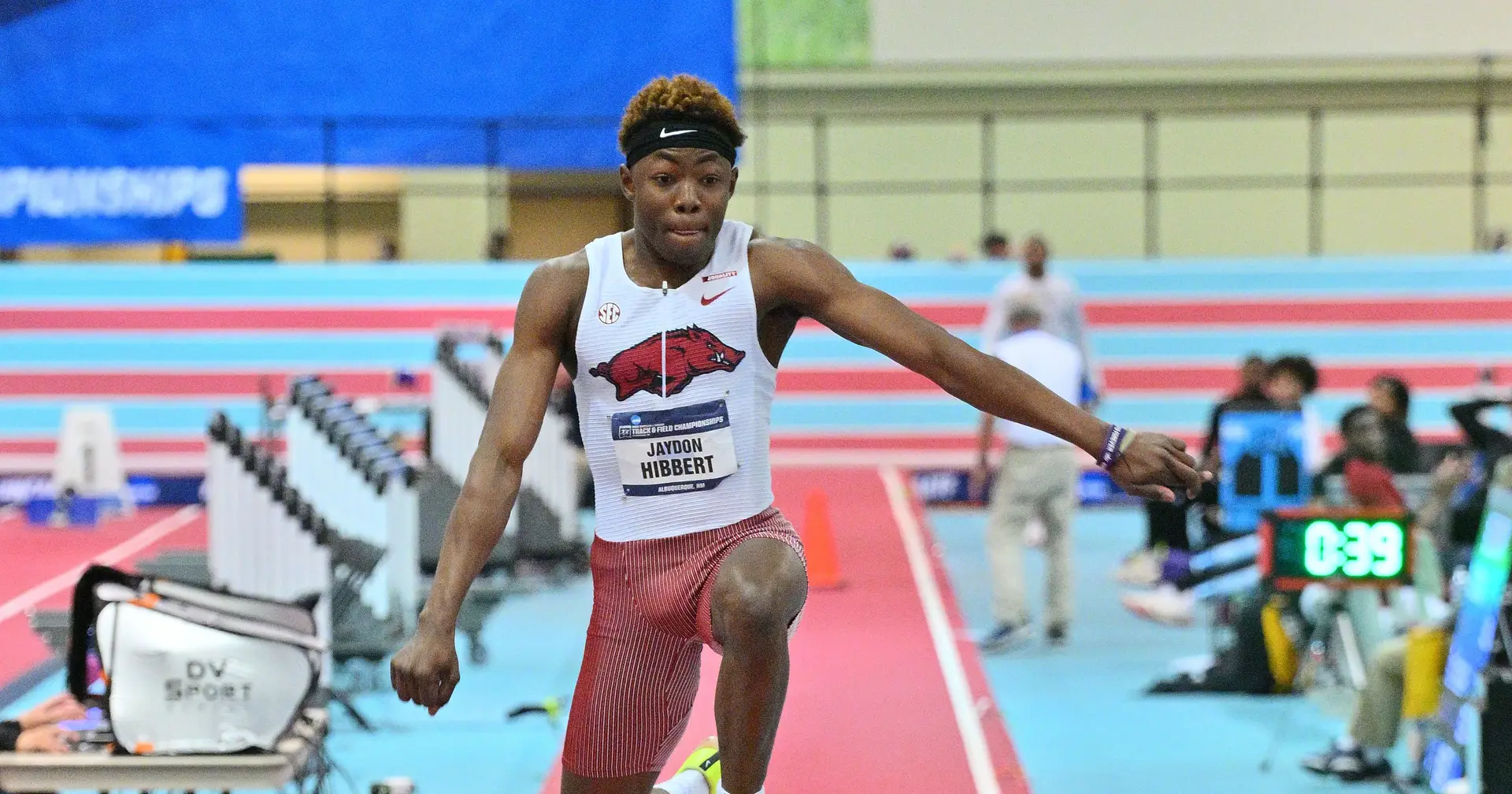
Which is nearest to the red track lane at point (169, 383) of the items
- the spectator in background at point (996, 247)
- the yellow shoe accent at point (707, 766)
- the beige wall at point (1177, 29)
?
the spectator in background at point (996, 247)

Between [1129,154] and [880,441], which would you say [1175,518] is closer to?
[880,441]

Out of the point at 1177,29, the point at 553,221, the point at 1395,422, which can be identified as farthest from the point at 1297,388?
the point at 553,221

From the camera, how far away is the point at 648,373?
356 centimetres

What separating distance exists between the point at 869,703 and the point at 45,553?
6914 mm

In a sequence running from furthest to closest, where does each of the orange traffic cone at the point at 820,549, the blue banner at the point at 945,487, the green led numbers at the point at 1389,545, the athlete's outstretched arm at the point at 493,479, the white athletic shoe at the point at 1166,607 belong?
1. the blue banner at the point at 945,487
2. the orange traffic cone at the point at 820,549
3. the white athletic shoe at the point at 1166,607
4. the green led numbers at the point at 1389,545
5. the athlete's outstretched arm at the point at 493,479

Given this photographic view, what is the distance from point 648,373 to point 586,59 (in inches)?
486

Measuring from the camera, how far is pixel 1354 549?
6930 millimetres

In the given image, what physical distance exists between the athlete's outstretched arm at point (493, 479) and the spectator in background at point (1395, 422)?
25.0 ft

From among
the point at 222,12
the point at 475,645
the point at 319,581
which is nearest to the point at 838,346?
the point at 222,12

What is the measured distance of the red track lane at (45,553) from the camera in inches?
364

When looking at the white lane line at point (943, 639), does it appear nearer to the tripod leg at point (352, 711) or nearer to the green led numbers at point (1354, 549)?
the green led numbers at point (1354, 549)

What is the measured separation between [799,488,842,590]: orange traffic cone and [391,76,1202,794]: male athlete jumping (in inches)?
271

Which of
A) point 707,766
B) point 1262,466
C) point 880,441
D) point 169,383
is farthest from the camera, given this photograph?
point 880,441

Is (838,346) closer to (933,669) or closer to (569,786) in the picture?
(933,669)
